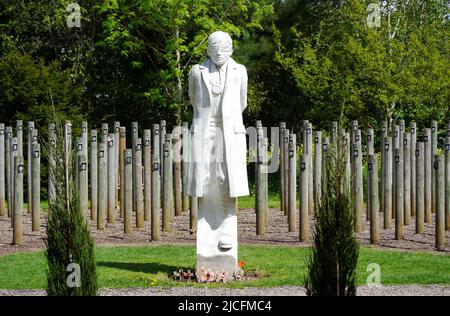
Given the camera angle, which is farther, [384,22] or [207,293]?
[384,22]

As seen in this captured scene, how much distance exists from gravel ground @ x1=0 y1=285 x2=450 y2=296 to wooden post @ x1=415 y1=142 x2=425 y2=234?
5.84 meters

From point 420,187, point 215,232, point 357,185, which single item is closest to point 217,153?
point 215,232

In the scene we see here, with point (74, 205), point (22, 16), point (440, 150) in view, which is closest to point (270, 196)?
point (440, 150)

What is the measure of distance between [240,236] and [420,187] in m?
3.78

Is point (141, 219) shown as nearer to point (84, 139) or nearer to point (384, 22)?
point (84, 139)

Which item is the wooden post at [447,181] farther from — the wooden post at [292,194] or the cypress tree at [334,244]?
the cypress tree at [334,244]

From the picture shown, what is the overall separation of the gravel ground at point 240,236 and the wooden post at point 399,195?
232 millimetres

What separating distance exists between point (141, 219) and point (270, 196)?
9806 mm

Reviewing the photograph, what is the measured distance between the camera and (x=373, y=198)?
1848cm

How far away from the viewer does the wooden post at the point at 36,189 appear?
1967 centimetres

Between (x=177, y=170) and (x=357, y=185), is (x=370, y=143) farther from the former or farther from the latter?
(x=177, y=170)

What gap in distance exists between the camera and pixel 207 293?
528 inches
